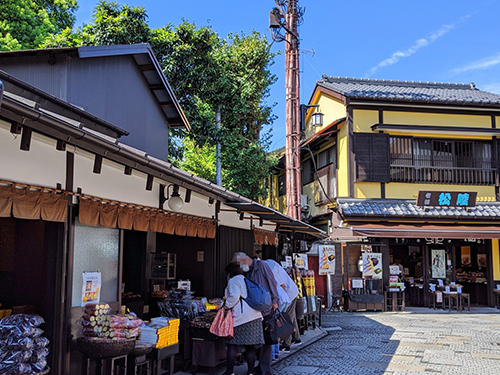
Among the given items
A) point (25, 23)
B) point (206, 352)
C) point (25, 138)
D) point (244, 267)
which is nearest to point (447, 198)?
point (244, 267)

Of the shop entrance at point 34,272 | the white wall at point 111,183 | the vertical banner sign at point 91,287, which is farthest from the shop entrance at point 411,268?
the shop entrance at point 34,272

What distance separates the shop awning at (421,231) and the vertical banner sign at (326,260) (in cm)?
122

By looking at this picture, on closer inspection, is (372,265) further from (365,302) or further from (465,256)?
(465,256)

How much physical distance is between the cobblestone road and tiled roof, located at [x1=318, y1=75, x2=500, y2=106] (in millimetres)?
9131

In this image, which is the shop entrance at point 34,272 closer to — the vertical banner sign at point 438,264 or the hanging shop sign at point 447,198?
the hanging shop sign at point 447,198

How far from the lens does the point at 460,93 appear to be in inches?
963

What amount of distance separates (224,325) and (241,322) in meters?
0.28

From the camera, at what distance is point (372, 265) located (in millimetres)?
19875

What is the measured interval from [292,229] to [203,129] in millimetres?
7745

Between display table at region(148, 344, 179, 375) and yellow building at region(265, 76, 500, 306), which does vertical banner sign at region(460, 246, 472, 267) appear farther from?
display table at region(148, 344, 179, 375)

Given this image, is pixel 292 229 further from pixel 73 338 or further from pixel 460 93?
pixel 460 93

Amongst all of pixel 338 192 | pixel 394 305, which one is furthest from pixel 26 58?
pixel 394 305

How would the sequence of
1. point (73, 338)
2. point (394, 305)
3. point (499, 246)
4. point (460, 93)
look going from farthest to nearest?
1. point (460, 93)
2. point (499, 246)
3. point (394, 305)
4. point (73, 338)

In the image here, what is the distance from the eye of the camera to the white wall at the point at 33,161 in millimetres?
5396
